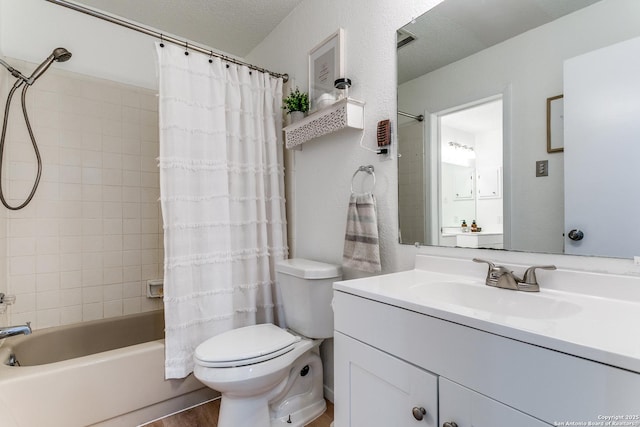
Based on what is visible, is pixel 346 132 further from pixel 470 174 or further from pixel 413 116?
pixel 470 174

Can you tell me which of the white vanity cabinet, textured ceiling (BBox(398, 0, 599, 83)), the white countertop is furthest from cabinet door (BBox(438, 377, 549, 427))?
textured ceiling (BBox(398, 0, 599, 83))

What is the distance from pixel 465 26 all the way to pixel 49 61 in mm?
2184

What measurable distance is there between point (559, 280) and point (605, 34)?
72 centimetres

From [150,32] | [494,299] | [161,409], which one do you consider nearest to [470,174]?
[494,299]

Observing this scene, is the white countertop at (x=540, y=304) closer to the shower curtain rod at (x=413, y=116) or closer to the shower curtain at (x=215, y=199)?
the shower curtain rod at (x=413, y=116)

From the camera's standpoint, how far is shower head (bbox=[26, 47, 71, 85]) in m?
1.75

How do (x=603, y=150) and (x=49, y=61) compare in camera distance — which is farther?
(x=49, y=61)

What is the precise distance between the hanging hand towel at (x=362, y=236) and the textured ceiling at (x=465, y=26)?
1.89ft

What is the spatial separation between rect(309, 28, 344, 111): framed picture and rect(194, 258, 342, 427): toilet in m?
0.96

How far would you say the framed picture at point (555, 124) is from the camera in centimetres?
96

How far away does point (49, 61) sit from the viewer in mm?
1768

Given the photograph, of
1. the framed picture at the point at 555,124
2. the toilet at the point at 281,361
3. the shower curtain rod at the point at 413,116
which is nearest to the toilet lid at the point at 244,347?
the toilet at the point at 281,361

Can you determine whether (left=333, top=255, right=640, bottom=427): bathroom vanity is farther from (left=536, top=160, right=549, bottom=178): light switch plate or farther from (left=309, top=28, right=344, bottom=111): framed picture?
(left=309, top=28, right=344, bottom=111): framed picture

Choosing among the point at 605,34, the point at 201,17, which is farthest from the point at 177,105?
the point at 605,34
